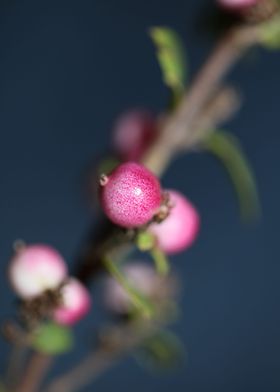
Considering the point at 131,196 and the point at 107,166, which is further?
the point at 107,166

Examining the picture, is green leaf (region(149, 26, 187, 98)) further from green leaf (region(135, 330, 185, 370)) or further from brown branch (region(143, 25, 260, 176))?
green leaf (region(135, 330, 185, 370))

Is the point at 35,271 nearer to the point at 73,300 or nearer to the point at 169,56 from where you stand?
the point at 73,300

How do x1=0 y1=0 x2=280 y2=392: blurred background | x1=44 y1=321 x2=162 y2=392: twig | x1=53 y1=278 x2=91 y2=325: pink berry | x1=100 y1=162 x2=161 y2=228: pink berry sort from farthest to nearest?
x1=0 y1=0 x2=280 y2=392: blurred background, x1=44 y1=321 x2=162 y2=392: twig, x1=53 y1=278 x2=91 y2=325: pink berry, x1=100 y1=162 x2=161 y2=228: pink berry

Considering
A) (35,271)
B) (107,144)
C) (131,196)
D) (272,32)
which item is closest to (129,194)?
(131,196)

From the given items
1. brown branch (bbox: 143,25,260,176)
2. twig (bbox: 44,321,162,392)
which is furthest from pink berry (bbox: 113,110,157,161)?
twig (bbox: 44,321,162,392)

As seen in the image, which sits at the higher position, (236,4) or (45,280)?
(236,4)

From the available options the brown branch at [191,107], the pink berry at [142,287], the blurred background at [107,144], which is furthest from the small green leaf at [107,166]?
the blurred background at [107,144]

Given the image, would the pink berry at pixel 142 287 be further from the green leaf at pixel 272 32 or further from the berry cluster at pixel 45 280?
the green leaf at pixel 272 32
